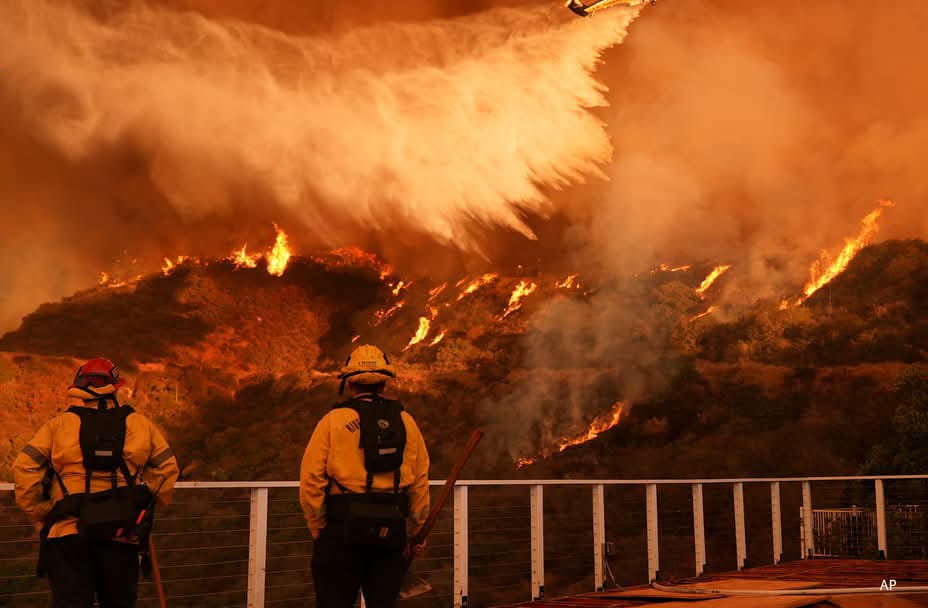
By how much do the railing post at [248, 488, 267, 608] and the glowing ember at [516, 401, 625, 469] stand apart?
106 feet

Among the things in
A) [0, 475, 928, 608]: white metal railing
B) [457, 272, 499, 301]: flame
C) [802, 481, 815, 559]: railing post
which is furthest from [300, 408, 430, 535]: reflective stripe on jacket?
[457, 272, 499, 301]: flame

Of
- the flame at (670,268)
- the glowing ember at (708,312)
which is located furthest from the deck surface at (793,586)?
the flame at (670,268)

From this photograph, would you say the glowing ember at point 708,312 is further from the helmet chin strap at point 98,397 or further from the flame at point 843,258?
the helmet chin strap at point 98,397

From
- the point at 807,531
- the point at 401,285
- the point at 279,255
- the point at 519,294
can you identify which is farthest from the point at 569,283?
the point at 807,531

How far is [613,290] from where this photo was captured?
1516 inches

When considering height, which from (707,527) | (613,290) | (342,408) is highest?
(613,290)

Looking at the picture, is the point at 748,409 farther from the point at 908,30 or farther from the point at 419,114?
the point at 419,114

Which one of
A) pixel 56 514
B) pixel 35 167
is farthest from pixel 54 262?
pixel 56 514

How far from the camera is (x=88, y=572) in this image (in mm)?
3773

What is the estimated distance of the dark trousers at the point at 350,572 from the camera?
3.72m

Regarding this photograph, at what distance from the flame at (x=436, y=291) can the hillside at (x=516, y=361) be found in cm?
6

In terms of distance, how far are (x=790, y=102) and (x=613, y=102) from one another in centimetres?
638

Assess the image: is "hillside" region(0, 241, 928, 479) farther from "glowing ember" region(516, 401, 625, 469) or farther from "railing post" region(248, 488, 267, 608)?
"railing post" region(248, 488, 267, 608)

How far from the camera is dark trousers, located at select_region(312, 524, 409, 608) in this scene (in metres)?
3.72
